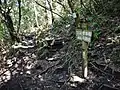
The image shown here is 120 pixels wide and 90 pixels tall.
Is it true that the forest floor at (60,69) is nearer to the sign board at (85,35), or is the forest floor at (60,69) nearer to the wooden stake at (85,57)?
the wooden stake at (85,57)

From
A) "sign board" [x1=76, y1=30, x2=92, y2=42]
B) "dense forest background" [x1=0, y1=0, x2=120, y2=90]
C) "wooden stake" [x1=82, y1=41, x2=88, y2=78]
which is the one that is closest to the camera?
"sign board" [x1=76, y1=30, x2=92, y2=42]

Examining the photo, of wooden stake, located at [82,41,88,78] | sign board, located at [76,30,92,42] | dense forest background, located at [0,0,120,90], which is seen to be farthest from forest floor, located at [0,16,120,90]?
sign board, located at [76,30,92,42]

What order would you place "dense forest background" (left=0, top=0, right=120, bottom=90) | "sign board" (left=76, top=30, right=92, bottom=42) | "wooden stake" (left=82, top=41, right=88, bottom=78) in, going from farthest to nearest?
"dense forest background" (left=0, top=0, right=120, bottom=90), "wooden stake" (left=82, top=41, right=88, bottom=78), "sign board" (left=76, top=30, right=92, bottom=42)

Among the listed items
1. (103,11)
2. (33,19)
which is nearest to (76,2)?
(103,11)

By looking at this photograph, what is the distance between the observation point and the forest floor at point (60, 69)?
4.03 meters

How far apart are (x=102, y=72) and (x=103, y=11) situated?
2602mm

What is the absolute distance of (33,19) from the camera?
14656mm

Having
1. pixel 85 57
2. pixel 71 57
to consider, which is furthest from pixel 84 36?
pixel 71 57

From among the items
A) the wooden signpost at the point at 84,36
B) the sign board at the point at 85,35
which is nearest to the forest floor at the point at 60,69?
the wooden signpost at the point at 84,36

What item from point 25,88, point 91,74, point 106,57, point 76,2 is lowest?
point 25,88

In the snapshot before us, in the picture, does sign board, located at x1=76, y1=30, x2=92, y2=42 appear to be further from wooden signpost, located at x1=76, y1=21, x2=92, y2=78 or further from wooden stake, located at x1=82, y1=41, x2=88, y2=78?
wooden stake, located at x1=82, y1=41, x2=88, y2=78

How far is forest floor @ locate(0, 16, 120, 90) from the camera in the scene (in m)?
4.03

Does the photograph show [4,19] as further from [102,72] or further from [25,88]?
[102,72]

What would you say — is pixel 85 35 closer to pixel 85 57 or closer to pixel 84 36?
pixel 84 36
